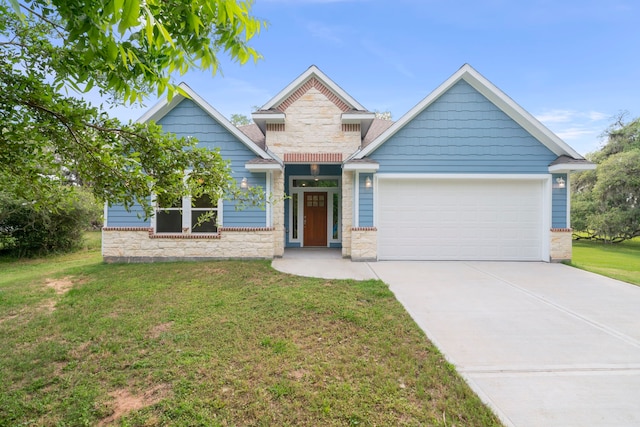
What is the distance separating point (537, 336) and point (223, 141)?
9.27 meters

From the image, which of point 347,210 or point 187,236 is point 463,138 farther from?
point 187,236

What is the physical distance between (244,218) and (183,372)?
21.3ft

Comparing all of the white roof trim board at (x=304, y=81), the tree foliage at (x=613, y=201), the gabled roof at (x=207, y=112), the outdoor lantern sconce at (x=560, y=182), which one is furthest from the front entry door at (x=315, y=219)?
the tree foliage at (x=613, y=201)

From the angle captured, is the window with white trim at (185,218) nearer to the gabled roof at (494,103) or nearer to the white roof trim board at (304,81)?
the white roof trim board at (304,81)

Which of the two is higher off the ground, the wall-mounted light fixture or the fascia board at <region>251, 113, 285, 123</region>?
the fascia board at <region>251, 113, 285, 123</region>

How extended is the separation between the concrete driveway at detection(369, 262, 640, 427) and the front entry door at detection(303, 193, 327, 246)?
5.30 m

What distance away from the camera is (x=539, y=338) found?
4.11 metres

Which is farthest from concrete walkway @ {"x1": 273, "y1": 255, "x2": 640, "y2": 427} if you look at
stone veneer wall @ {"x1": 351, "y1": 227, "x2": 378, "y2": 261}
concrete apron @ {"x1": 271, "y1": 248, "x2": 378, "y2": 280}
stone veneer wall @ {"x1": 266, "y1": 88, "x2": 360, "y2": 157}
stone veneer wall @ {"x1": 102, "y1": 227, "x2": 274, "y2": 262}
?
stone veneer wall @ {"x1": 266, "y1": 88, "x2": 360, "y2": 157}

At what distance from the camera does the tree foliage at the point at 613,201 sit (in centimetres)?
1551

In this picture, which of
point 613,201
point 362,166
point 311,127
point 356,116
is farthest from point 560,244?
point 613,201

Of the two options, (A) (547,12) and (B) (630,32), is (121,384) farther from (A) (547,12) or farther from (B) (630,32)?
(B) (630,32)

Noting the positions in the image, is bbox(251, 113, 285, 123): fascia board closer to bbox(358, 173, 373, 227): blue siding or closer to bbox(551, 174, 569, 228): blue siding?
bbox(358, 173, 373, 227): blue siding

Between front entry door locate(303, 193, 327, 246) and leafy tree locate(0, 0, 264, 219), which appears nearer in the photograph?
leafy tree locate(0, 0, 264, 219)

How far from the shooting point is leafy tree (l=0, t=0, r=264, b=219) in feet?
5.13
